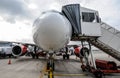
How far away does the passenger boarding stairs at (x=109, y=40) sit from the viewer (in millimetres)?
13305

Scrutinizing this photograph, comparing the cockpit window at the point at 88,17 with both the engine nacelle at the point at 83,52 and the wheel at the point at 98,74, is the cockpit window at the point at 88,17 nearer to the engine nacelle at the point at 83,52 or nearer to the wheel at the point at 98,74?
the engine nacelle at the point at 83,52

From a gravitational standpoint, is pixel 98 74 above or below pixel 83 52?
below

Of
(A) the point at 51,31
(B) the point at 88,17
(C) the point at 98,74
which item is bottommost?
(C) the point at 98,74

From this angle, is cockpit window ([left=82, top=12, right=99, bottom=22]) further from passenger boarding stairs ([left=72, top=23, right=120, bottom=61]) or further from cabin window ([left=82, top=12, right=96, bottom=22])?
passenger boarding stairs ([left=72, top=23, right=120, bottom=61])

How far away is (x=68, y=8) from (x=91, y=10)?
1.73 meters

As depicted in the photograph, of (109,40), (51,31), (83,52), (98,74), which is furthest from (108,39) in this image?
(51,31)

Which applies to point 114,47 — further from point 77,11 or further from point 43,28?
point 43,28

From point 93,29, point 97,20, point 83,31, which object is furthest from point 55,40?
point 97,20

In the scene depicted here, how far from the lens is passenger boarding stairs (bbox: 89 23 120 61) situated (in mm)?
13305

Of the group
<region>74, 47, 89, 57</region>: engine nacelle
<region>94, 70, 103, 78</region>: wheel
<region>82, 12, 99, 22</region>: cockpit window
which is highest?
<region>82, 12, 99, 22</region>: cockpit window

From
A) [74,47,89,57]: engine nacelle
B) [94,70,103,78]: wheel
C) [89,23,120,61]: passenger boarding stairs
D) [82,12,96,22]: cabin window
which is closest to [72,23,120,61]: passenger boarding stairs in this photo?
[89,23,120,61]: passenger boarding stairs

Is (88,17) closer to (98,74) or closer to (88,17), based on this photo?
(88,17)

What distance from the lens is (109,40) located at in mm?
13508

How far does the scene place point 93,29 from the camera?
41.4 feet
